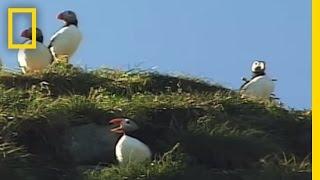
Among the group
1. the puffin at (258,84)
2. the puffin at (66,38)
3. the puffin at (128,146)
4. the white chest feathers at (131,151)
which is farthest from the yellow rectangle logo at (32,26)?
the puffin at (258,84)

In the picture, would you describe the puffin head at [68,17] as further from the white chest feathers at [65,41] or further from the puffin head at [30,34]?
the puffin head at [30,34]

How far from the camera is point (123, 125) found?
5.75 m

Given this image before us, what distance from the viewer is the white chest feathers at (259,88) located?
29.5 feet

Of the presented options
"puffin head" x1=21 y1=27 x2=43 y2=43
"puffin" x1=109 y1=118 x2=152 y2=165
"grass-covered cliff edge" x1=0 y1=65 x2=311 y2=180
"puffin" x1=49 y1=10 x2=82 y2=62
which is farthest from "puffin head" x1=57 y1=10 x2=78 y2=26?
"puffin" x1=109 y1=118 x2=152 y2=165

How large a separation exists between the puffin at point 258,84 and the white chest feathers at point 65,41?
2.50 m

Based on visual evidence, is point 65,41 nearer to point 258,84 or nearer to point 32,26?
point 32,26

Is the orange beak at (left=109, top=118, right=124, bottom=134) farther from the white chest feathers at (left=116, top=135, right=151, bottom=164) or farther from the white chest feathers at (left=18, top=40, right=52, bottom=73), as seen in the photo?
the white chest feathers at (left=18, top=40, right=52, bottom=73)

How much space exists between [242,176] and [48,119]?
1.70 m

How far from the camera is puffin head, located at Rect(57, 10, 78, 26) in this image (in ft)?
32.8

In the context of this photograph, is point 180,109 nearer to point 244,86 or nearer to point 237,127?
point 237,127

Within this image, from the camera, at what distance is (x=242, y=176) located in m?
5.29

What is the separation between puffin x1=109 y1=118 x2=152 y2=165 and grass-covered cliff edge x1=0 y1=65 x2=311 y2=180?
10cm

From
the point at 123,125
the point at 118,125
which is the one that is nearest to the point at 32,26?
the point at 118,125

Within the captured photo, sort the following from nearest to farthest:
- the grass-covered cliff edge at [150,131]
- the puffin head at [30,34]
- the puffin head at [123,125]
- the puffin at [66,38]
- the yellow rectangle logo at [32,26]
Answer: the grass-covered cliff edge at [150,131] → the puffin head at [123,125] → the yellow rectangle logo at [32,26] → the puffin head at [30,34] → the puffin at [66,38]
